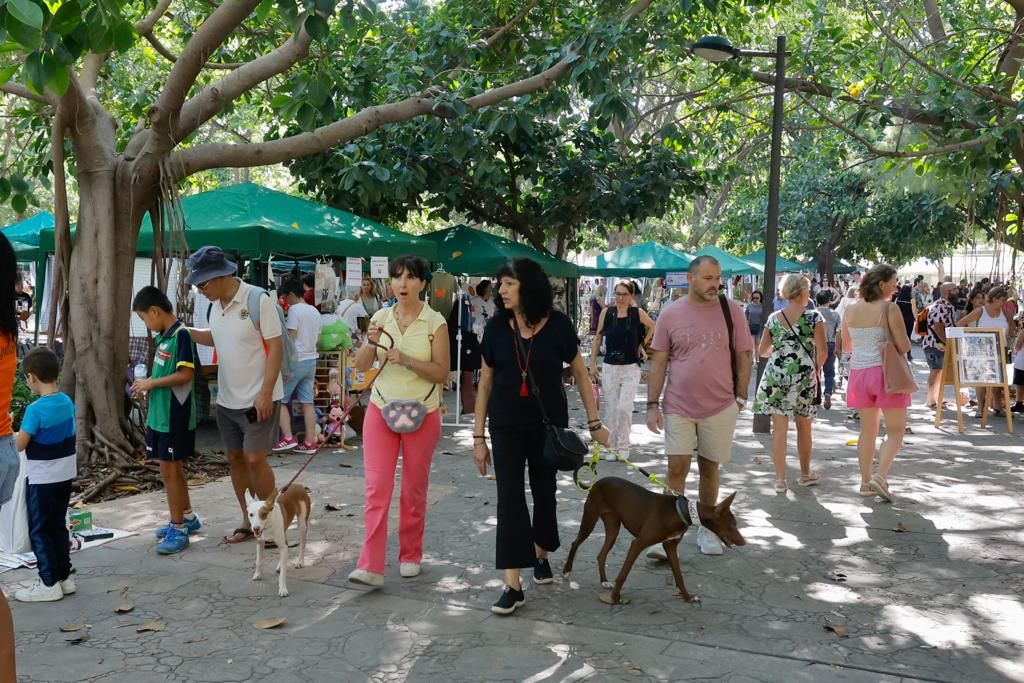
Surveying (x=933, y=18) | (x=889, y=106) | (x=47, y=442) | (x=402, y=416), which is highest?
(x=933, y=18)

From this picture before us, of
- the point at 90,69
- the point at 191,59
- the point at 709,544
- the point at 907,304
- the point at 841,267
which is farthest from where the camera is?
the point at 841,267

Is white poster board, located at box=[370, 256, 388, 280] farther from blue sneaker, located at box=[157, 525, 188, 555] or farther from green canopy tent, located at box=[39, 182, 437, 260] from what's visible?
blue sneaker, located at box=[157, 525, 188, 555]

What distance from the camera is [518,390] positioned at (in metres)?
4.86

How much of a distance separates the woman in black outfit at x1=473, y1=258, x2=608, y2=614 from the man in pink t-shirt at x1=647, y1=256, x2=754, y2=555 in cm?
87

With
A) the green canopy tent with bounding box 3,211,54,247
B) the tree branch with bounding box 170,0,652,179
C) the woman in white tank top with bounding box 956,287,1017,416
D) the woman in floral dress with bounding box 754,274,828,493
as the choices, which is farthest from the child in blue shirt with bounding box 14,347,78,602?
the woman in white tank top with bounding box 956,287,1017,416

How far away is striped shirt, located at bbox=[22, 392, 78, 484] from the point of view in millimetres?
4742

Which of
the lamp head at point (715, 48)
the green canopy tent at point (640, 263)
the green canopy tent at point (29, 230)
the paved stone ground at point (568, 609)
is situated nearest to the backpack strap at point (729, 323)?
the paved stone ground at point (568, 609)

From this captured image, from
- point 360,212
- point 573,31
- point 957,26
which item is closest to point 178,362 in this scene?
point 573,31

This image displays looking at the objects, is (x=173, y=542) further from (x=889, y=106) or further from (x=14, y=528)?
(x=889, y=106)

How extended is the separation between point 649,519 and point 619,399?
170 inches

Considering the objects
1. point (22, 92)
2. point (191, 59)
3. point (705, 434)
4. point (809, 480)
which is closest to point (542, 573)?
point (705, 434)

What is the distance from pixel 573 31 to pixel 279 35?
364cm

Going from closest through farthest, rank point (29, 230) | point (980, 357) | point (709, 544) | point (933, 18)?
point (709, 544), point (980, 357), point (933, 18), point (29, 230)

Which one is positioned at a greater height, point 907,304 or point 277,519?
point 907,304
